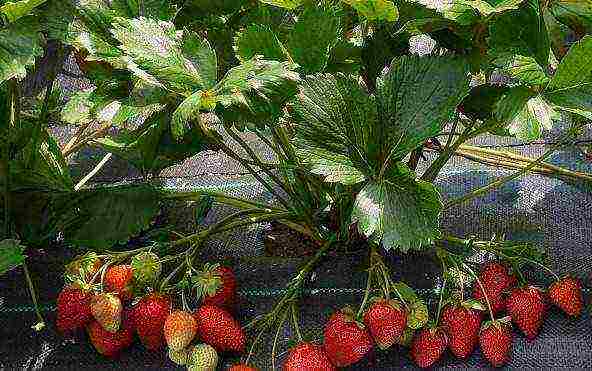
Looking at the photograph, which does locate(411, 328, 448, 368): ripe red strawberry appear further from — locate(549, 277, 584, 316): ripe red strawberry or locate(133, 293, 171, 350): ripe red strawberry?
locate(133, 293, 171, 350): ripe red strawberry

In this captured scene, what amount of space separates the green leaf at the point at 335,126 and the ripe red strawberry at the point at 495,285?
0.82ft

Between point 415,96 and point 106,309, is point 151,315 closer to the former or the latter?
point 106,309

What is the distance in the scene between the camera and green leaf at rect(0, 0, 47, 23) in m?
0.90

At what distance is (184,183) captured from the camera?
1.42 meters

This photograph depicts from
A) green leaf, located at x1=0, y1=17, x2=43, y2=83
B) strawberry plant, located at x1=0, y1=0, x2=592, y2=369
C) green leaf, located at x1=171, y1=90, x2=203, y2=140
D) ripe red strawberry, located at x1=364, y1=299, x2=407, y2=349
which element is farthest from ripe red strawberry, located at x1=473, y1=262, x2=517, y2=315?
green leaf, located at x1=0, y1=17, x2=43, y2=83

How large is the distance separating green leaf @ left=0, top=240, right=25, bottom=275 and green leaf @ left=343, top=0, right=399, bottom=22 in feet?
1.58

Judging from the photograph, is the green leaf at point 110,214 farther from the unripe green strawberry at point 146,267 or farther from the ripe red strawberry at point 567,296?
the ripe red strawberry at point 567,296

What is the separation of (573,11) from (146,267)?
0.59 m

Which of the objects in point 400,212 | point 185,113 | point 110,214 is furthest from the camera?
point 110,214

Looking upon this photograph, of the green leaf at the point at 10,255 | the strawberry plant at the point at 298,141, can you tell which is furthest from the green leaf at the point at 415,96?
the green leaf at the point at 10,255

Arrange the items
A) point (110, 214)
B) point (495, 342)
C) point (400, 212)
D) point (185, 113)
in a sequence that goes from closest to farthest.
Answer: point (185, 113), point (400, 212), point (495, 342), point (110, 214)

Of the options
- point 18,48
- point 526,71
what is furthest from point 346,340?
point 18,48

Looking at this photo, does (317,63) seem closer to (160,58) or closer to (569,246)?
(160,58)

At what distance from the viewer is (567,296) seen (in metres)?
1.08
